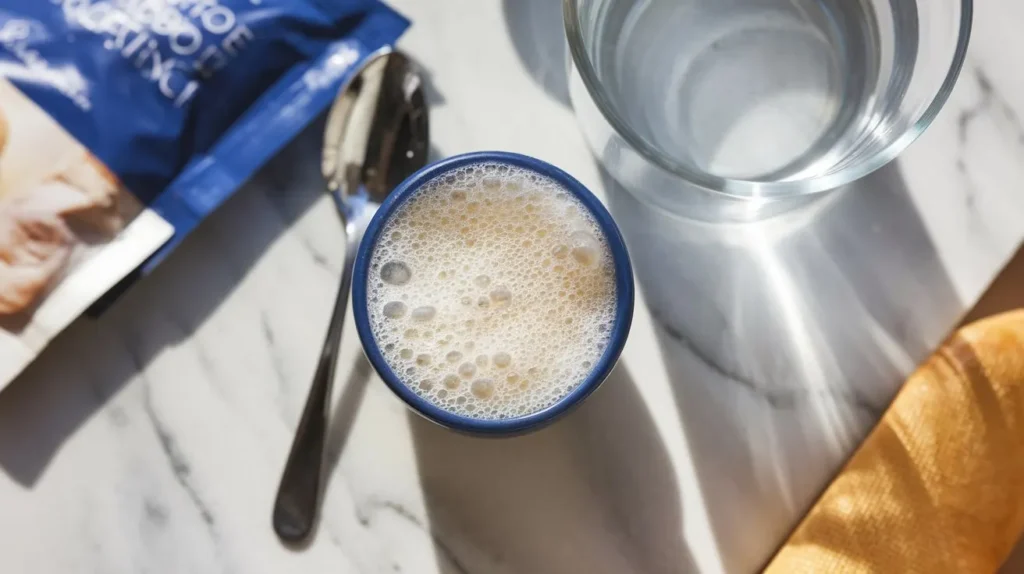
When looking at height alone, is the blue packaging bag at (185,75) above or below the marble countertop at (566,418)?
above

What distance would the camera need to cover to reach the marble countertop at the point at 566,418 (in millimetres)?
512

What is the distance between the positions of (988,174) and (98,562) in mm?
606

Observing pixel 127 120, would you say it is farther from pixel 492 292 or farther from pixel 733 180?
pixel 733 180

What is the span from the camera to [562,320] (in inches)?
17.4

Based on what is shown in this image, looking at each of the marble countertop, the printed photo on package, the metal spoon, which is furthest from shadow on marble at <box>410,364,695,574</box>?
the printed photo on package

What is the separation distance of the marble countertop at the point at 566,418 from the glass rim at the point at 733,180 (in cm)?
10

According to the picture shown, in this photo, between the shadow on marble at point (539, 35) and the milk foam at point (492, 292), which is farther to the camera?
the shadow on marble at point (539, 35)

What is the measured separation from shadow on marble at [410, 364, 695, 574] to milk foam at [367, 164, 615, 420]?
0.09 m

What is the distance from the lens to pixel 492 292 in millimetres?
449

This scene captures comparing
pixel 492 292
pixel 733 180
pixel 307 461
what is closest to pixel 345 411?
pixel 307 461

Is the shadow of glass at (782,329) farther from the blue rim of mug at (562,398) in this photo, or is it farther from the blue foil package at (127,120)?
the blue foil package at (127,120)

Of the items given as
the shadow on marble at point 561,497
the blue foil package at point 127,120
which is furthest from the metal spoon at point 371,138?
the shadow on marble at point 561,497

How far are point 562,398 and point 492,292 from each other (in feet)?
0.23

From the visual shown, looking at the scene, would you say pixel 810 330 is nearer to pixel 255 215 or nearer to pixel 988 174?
pixel 988 174
